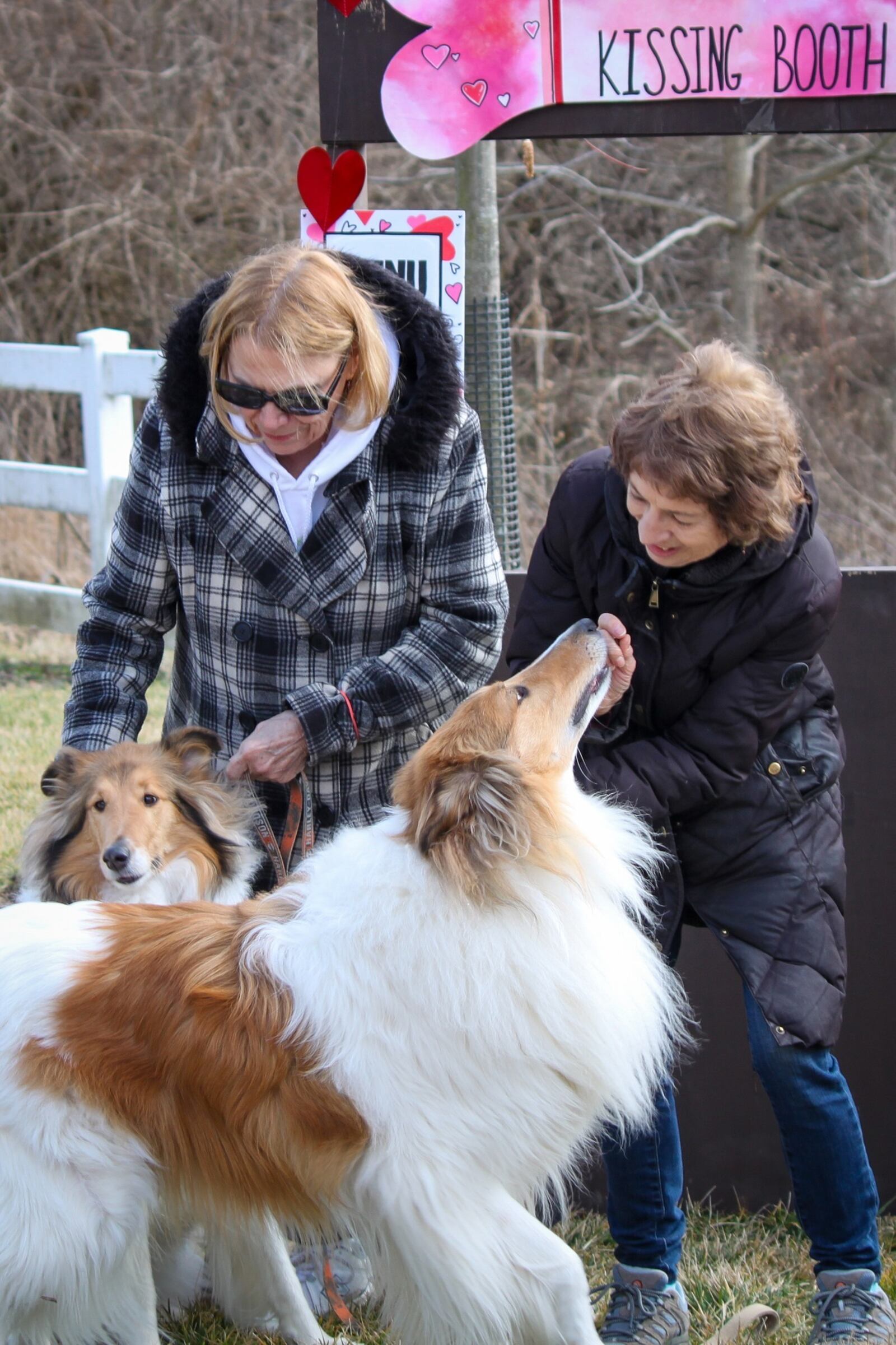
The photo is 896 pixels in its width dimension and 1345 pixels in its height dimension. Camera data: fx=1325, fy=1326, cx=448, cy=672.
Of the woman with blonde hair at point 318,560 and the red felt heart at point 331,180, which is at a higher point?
the red felt heart at point 331,180

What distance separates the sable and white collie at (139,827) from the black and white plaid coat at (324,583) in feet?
0.39

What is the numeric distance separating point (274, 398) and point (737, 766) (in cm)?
125

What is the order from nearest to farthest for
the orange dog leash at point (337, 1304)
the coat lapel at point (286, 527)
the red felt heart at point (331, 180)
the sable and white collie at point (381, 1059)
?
the sable and white collie at point (381, 1059) → the coat lapel at point (286, 527) → the orange dog leash at point (337, 1304) → the red felt heart at point (331, 180)

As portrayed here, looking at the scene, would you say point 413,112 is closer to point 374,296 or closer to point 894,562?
point 374,296

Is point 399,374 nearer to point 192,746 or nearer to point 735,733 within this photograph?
point 192,746

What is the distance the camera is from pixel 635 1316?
2.94 m

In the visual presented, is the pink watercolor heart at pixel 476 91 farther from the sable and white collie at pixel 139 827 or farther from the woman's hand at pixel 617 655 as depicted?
the sable and white collie at pixel 139 827

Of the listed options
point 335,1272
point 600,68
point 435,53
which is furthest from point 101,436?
point 335,1272

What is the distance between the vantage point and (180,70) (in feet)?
39.1

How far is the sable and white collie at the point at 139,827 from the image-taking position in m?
3.06

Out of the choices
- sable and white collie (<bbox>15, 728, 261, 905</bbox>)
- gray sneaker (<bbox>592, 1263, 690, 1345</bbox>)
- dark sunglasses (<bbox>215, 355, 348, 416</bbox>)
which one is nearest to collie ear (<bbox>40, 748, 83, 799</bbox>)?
sable and white collie (<bbox>15, 728, 261, 905</bbox>)

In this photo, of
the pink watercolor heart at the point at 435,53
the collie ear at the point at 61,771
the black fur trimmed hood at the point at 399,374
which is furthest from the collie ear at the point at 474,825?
the pink watercolor heart at the point at 435,53

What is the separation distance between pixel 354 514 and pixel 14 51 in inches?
432

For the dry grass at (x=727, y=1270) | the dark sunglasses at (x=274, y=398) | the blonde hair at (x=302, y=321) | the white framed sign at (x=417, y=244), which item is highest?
the white framed sign at (x=417, y=244)
